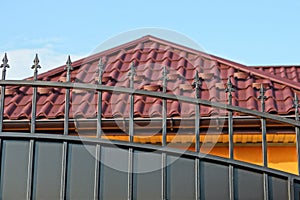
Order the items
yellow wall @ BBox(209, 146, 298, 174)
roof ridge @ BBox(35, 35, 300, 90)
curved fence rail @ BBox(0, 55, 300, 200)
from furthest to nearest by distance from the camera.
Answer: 1. roof ridge @ BBox(35, 35, 300, 90)
2. yellow wall @ BBox(209, 146, 298, 174)
3. curved fence rail @ BBox(0, 55, 300, 200)

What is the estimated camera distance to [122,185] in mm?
4477

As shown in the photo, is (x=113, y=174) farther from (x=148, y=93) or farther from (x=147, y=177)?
(x=148, y=93)

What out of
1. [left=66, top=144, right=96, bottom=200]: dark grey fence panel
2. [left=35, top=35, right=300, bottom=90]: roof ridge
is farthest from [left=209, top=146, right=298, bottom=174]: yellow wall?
Result: [left=66, top=144, right=96, bottom=200]: dark grey fence panel

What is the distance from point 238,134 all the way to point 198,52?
2.10 m

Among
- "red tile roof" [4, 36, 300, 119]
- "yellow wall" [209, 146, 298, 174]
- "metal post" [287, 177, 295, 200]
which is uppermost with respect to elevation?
"red tile roof" [4, 36, 300, 119]

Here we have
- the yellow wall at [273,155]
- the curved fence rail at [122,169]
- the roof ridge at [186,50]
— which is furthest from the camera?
the roof ridge at [186,50]

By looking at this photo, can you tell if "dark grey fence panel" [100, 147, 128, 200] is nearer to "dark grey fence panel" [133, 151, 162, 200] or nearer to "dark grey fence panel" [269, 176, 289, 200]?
"dark grey fence panel" [133, 151, 162, 200]

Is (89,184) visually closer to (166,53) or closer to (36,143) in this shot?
(36,143)

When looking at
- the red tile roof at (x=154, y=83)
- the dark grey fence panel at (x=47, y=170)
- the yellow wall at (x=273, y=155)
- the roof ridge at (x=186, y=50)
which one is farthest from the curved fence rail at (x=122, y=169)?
the roof ridge at (x=186, y=50)

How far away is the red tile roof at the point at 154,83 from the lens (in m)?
5.93

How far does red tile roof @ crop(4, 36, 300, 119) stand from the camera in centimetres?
593


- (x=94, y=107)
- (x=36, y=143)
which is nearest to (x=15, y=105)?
(x=94, y=107)

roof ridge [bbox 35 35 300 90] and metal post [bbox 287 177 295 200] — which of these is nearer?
metal post [bbox 287 177 295 200]

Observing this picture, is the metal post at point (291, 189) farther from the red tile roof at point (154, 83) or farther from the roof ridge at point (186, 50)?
the roof ridge at point (186, 50)
